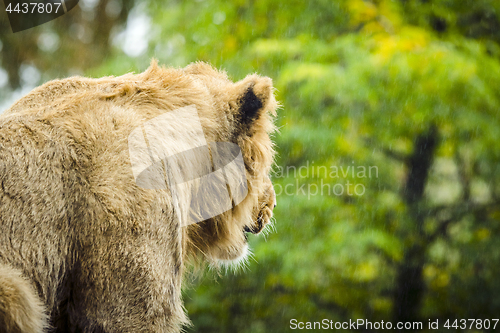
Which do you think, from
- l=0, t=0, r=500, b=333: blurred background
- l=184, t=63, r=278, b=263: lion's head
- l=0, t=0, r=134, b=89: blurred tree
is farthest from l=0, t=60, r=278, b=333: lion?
l=0, t=0, r=134, b=89: blurred tree

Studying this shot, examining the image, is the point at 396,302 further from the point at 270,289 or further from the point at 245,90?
the point at 245,90

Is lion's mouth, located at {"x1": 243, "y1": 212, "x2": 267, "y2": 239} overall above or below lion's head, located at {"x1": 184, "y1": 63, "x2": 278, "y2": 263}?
below

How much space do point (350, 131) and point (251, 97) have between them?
12.7 feet

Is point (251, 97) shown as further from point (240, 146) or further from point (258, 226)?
point (258, 226)

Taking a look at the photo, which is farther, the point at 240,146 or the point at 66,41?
the point at 66,41

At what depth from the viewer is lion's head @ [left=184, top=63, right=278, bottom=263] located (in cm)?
240

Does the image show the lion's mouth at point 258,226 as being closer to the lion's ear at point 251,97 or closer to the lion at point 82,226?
the lion's ear at point 251,97

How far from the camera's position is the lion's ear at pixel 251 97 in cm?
240

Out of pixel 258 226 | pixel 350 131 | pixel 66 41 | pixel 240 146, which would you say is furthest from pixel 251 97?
pixel 66 41

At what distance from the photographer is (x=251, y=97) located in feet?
7.89

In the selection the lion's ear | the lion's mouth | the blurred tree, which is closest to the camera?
the lion's ear

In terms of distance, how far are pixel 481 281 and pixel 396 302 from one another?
1.47 metres

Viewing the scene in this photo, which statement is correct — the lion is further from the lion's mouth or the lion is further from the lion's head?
the lion's mouth

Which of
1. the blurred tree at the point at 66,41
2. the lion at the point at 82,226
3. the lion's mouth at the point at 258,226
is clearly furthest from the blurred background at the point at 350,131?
the lion at the point at 82,226
